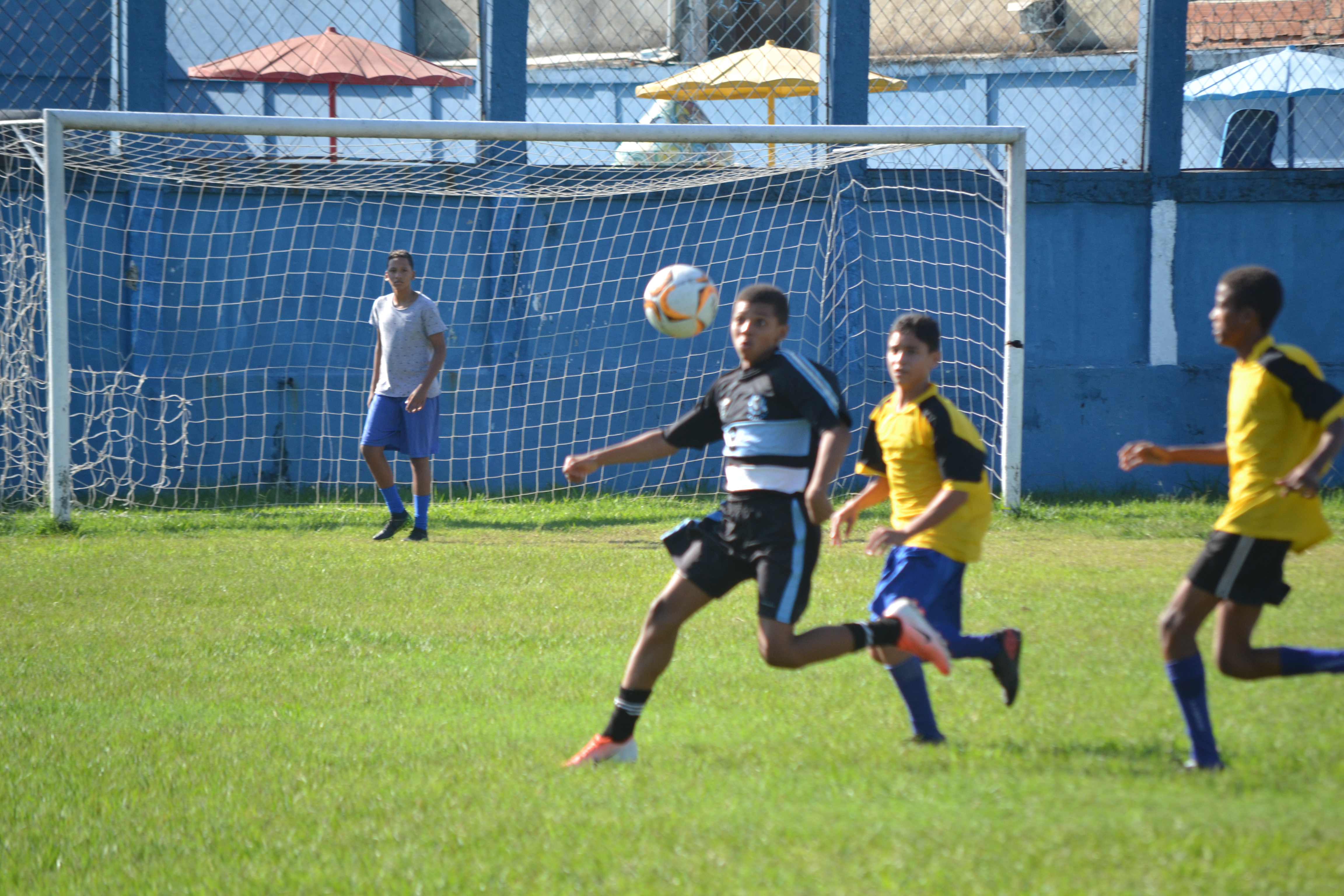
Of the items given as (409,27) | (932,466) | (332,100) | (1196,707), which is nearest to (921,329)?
(932,466)

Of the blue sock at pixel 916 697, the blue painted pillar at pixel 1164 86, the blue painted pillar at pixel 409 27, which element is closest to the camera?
the blue sock at pixel 916 697

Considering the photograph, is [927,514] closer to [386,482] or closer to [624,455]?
[624,455]

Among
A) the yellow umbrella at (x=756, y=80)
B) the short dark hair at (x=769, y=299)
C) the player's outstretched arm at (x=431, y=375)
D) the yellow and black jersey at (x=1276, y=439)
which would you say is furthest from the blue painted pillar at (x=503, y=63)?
the yellow and black jersey at (x=1276, y=439)

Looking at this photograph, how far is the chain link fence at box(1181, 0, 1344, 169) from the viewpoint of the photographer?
1149cm

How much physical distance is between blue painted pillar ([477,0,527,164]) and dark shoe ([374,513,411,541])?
145 inches

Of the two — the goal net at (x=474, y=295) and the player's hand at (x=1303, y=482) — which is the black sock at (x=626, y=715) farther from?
the goal net at (x=474, y=295)

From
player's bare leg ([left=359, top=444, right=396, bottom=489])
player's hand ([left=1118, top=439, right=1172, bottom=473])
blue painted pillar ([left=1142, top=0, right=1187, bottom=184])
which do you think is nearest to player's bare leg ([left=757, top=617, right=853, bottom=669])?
player's hand ([left=1118, top=439, right=1172, bottom=473])

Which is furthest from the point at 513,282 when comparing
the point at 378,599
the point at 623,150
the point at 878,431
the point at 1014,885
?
the point at 1014,885

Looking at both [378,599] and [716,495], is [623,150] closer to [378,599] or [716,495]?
[716,495]

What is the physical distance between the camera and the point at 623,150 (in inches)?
462

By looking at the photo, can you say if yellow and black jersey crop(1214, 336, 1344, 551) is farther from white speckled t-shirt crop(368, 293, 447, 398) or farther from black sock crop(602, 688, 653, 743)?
white speckled t-shirt crop(368, 293, 447, 398)

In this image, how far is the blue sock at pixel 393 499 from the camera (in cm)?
873

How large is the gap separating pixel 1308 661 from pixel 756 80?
9887 millimetres

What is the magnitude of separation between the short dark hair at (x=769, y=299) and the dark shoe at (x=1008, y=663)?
1.32m
